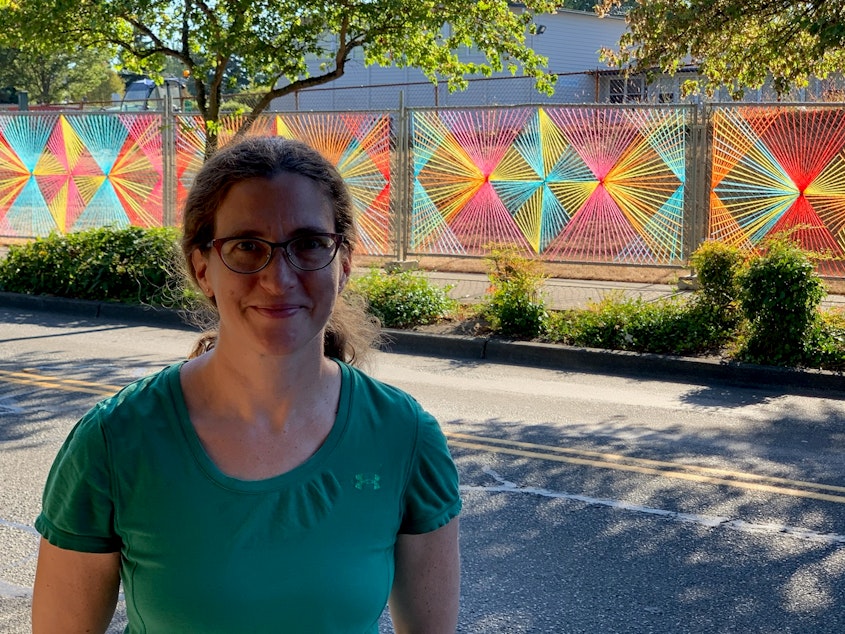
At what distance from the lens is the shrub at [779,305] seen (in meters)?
Result: 10.0

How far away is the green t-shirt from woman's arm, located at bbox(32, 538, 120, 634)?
3 cm

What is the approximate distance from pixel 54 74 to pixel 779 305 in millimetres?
47112

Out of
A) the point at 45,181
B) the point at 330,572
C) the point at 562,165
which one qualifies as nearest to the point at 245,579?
the point at 330,572

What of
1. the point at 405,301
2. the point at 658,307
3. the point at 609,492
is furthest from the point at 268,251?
the point at 405,301

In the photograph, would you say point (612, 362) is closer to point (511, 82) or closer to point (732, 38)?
point (732, 38)

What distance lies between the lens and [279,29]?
13.3m

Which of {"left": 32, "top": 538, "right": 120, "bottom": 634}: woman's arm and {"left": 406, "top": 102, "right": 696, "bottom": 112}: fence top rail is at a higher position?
{"left": 406, "top": 102, "right": 696, "bottom": 112}: fence top rail

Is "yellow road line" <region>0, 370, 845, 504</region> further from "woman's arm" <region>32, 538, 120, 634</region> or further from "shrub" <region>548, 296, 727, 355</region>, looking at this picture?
"woman's arm" <region>32, 538, 120, 634</region>

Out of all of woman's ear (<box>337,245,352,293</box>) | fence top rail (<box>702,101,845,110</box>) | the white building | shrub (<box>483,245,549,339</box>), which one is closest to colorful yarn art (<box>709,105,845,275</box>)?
fence top rail (<box>702,101,845,110</box>)

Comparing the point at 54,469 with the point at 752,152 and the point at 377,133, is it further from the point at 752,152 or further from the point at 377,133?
the point at 377,133

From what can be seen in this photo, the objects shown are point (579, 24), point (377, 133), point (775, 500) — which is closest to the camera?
point (775, 500)

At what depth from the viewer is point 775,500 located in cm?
624

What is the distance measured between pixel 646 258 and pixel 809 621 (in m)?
10.2

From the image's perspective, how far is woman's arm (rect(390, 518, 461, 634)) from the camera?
2.14 m
